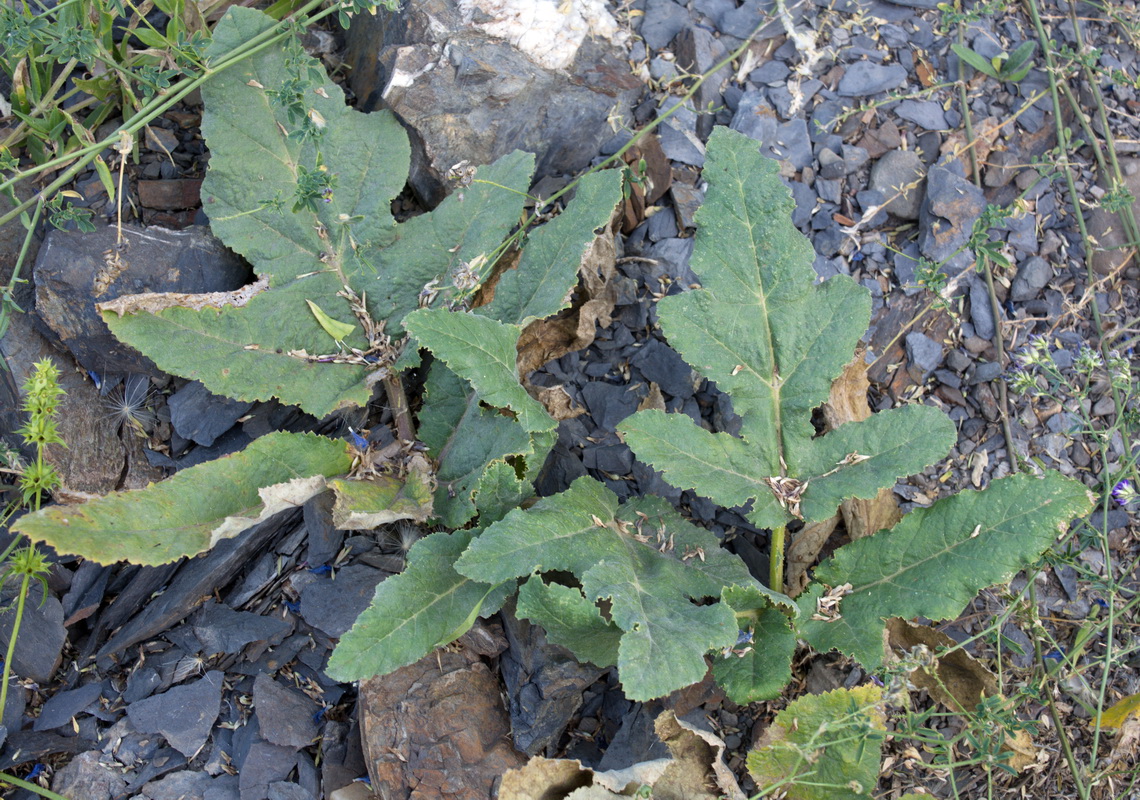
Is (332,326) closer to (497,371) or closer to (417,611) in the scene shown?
(497,371)

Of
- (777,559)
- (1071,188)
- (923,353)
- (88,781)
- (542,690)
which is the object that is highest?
(1071,188)

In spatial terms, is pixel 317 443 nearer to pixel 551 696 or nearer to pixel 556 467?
pixel 556 467

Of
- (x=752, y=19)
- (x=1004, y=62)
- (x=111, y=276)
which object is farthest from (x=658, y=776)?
(x=1004, y=62)

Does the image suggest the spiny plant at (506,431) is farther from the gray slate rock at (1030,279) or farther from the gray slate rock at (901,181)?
the gray slate rock at (1030,279)

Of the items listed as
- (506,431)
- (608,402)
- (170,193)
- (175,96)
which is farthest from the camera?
(170,193)

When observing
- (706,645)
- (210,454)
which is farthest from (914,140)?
(210,454)
